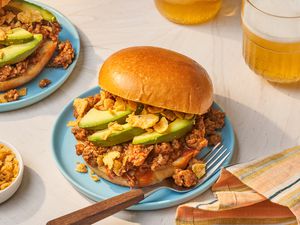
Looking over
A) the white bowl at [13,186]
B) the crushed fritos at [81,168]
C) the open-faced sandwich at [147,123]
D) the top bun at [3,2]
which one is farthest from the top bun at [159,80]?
the top bun at [3,2]

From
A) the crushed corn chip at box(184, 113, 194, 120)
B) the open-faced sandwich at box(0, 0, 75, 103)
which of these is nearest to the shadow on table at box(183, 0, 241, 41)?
the open-faced sandwich at box(0, 0, 75, 103)

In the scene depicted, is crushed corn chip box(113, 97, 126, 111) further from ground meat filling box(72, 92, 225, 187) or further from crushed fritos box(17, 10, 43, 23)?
crushed fritos box(17, 10, 43, 23)

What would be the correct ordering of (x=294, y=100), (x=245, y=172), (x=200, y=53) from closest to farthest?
(x=245, y=172)
(x=294, y=100)
(x=200, y=53)

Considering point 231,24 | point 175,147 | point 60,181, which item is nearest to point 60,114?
point 60,181

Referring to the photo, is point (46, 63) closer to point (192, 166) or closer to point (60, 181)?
point (60, 181)

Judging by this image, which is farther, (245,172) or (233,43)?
(233,43)

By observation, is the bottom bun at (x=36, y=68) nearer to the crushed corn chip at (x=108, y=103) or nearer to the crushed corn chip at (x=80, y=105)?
the crushed corn chip at (x=80, y=105)

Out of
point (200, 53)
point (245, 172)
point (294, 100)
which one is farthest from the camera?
point (200, 53)
